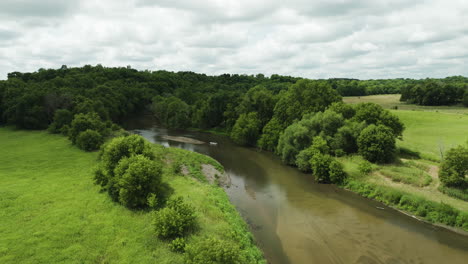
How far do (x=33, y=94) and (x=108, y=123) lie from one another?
22879 millimetres

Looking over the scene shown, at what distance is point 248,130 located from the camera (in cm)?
6419

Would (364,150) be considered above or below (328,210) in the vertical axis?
above

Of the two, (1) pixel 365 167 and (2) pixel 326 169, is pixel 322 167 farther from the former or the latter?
(1) pixel 365 167

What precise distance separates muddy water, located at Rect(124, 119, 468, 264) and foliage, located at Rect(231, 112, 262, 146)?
21.4m

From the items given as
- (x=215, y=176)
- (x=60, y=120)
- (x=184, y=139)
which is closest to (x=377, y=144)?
(x=215, y=176)

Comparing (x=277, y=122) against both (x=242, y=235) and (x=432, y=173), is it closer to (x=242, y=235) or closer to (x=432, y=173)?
(x=432, y=173)

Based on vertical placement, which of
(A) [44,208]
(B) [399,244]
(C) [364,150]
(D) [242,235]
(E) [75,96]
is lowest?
(B) [399,244]

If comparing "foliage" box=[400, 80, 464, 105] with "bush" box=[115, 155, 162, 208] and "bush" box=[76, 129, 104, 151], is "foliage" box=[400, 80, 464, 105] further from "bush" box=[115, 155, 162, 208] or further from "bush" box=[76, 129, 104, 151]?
"bush" box=[76, 129, 104, 151]

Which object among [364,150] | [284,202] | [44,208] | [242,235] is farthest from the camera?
[364,150]

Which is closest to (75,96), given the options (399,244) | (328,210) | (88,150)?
(88,150)

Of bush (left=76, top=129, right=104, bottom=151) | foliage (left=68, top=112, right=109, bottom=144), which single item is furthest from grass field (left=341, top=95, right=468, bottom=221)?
foliage (left=68, top=112, right=109, bottom=144)

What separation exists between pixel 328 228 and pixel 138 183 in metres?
20.8

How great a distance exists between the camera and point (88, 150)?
48.4 meters

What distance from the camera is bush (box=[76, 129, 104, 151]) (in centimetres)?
4838
